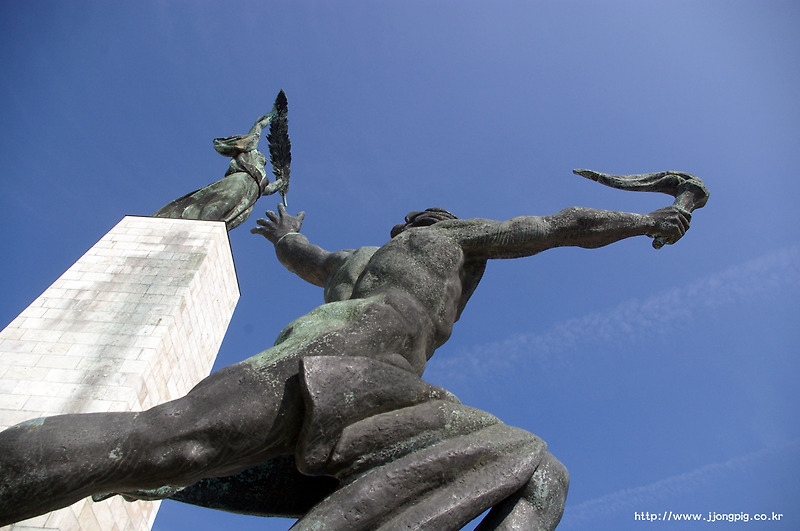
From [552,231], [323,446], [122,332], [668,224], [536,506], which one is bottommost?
[536,506]

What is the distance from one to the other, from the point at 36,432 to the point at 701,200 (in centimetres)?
424

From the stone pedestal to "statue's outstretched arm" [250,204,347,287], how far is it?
1579mm

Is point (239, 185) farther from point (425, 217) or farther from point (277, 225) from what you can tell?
point (425, 217)

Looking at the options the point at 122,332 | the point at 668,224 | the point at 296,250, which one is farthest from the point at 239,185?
the point at 668,224

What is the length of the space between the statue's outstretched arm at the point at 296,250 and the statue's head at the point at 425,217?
634 millimetres

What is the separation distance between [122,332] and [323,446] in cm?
395

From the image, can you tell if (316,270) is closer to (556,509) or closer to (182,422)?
(182,422)

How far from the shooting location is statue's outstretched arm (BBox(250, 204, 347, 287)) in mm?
4676

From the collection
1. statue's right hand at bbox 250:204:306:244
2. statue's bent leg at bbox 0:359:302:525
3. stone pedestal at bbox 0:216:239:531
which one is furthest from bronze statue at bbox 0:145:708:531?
stone pedestal at bbox 0:216:239:531

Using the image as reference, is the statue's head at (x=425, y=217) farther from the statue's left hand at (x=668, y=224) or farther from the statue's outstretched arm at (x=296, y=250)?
the statue's left hand at (x=668, y=224)

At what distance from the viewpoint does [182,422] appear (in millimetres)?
2254

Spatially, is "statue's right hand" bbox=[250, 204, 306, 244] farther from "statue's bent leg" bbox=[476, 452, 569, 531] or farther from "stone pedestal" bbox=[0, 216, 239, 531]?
"statue's bent leg" bbox=[476, 452, 569, 531]

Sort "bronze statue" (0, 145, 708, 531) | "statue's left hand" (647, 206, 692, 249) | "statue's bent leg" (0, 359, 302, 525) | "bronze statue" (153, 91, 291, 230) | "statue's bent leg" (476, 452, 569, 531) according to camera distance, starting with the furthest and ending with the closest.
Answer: "bronze statue" (153, 91, 291, 230) < "statue's left hand" (647, 206, 692, 249) < "statue's bent leg" (476, 452, 569, 531) < "bronze statue" (0, 145, 708, 531) < "statue's bent leg" (0, 359, 302, 525)

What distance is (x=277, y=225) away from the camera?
5172mm
